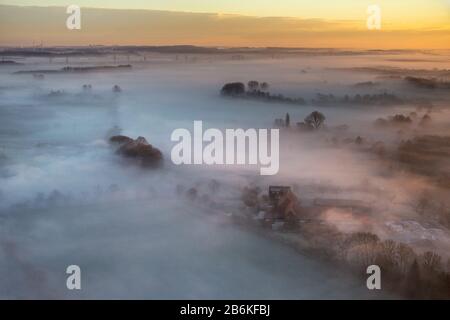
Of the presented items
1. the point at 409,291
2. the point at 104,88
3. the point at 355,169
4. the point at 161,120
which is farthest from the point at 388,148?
the point at 104,88

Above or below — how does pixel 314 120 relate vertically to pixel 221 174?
above

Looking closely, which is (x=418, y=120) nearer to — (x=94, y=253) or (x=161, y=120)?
(x=161, y=120)

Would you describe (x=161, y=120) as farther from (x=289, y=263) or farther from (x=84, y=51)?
(x=289, y=263)

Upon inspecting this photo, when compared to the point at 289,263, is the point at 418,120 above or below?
above

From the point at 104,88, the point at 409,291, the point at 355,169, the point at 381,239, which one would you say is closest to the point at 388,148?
the point at 355,169

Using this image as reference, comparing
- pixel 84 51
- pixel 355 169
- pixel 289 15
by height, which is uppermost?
pixel 289 15
